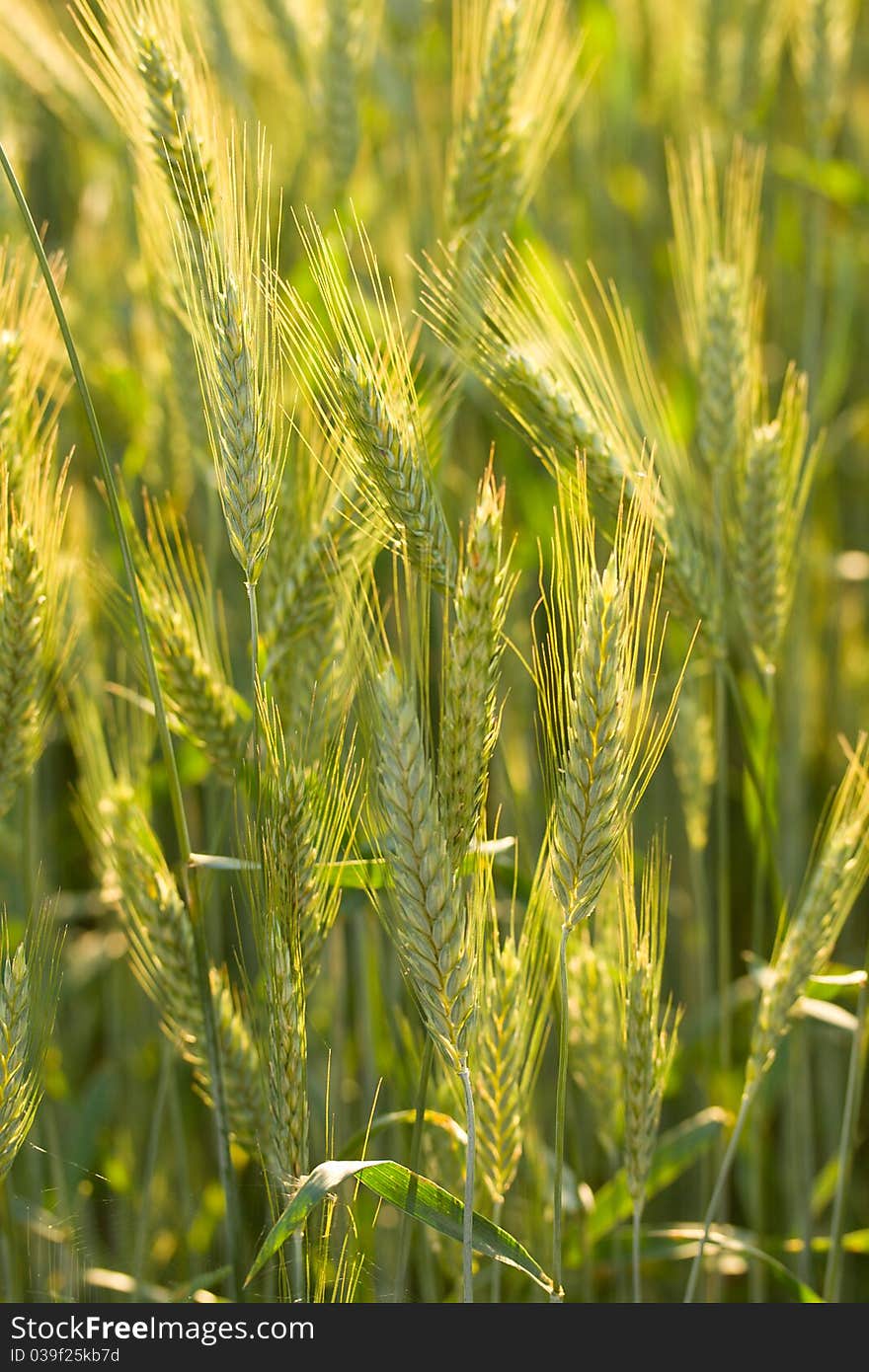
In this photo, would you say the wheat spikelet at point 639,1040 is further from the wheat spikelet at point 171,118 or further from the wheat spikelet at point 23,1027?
the wheat spikelet at point 171,118

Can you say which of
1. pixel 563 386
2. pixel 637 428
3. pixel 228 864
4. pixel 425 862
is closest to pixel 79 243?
pixel 637 428

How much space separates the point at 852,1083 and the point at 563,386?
61 cm

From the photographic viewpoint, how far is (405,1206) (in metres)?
0.83

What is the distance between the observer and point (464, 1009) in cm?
79

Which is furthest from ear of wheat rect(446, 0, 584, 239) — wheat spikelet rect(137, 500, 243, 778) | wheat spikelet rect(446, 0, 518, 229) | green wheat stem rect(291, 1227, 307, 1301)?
green wheat stem rect(291, 1227, 307, 1301)

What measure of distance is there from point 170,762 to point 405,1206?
0.36 m

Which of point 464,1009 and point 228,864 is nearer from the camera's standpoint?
point 464,1009

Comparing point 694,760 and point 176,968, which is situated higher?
point 694,760

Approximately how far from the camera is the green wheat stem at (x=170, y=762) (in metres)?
0.84

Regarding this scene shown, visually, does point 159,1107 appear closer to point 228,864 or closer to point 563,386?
point 228,864

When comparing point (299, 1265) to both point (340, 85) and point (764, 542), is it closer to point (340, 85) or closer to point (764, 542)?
point (764, 542)

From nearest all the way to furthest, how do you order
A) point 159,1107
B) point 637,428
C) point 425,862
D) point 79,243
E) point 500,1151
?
point 425,862
point 500,1151
point 159,1107
point 637,428
point 79,243

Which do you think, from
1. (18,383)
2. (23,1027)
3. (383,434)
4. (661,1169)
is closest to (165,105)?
(18,383)

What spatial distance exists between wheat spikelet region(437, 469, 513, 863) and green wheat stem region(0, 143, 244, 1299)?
216 millimetres
